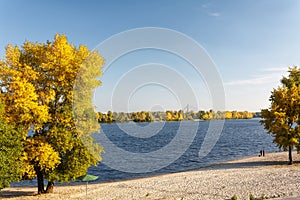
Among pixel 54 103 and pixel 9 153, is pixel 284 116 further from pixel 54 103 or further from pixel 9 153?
pixel 9 153

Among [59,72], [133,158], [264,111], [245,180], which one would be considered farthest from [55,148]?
[133,158]

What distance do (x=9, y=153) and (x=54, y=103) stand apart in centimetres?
560

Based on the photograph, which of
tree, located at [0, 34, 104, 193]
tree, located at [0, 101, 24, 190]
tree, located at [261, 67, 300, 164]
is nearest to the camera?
tree, located at [0, 101, 24, 190]

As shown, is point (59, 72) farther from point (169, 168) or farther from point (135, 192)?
point (169, 168)

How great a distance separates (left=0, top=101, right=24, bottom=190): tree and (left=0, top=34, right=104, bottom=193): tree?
0.94m

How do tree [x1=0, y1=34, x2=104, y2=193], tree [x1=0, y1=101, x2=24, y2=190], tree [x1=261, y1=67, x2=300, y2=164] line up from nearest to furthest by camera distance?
tree [x1=0, y1=101, x2=24, y2=190]
tree [x1=0, y1=34, x2=104, y2=193]
tree [x1=261, y1=67, x2=300, y2=164]

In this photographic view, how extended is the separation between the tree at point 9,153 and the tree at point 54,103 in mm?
943

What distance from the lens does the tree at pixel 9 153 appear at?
61.9 ft

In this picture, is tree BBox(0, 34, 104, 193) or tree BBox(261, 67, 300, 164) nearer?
tree BBox(0, 34, 104, 193)

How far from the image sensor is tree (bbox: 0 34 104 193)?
20.5m

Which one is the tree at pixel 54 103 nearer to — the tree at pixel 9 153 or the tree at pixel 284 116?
the tree at pixel 9 153

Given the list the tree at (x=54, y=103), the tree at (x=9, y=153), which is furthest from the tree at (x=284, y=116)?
the tree at (x=9, y=153)

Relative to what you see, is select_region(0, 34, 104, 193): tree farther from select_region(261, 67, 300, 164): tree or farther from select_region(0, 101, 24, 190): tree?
select_region(261, 67, 300, 164): tree

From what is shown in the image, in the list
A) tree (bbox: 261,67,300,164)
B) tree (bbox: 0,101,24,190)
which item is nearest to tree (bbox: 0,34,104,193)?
tree (bbox: 0,101,24,190)
